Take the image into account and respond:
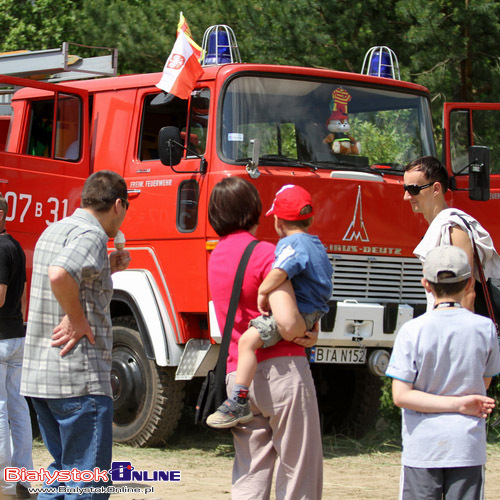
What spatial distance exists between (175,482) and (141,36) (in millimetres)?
10310

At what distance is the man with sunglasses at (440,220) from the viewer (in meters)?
4.59

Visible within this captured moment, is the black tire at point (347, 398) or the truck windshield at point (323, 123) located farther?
the black tire at point (347, 398)

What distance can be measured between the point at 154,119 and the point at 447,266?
15.7ft

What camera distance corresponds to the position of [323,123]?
25.4 feet

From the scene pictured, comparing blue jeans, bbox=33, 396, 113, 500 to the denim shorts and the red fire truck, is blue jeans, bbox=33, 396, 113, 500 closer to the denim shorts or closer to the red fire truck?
the denim shorts

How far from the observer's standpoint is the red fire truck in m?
7.53

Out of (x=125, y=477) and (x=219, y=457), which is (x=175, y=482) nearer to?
(x=125, y=477)

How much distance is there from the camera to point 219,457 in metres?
8.01

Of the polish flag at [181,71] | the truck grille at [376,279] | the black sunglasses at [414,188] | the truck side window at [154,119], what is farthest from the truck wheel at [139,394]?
the black sunglasses at [414,188]

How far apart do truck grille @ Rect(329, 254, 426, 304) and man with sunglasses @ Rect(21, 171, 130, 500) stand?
3.60 meters

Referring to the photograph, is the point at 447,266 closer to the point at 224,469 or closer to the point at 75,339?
the point at 75,339

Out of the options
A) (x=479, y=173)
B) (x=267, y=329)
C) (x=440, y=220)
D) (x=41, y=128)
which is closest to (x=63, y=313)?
(x=267, y=329)

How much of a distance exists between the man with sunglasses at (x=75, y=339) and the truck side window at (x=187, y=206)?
3279 millimetres

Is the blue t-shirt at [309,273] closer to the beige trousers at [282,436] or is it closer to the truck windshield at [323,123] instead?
the beige trousers at [282,436]
